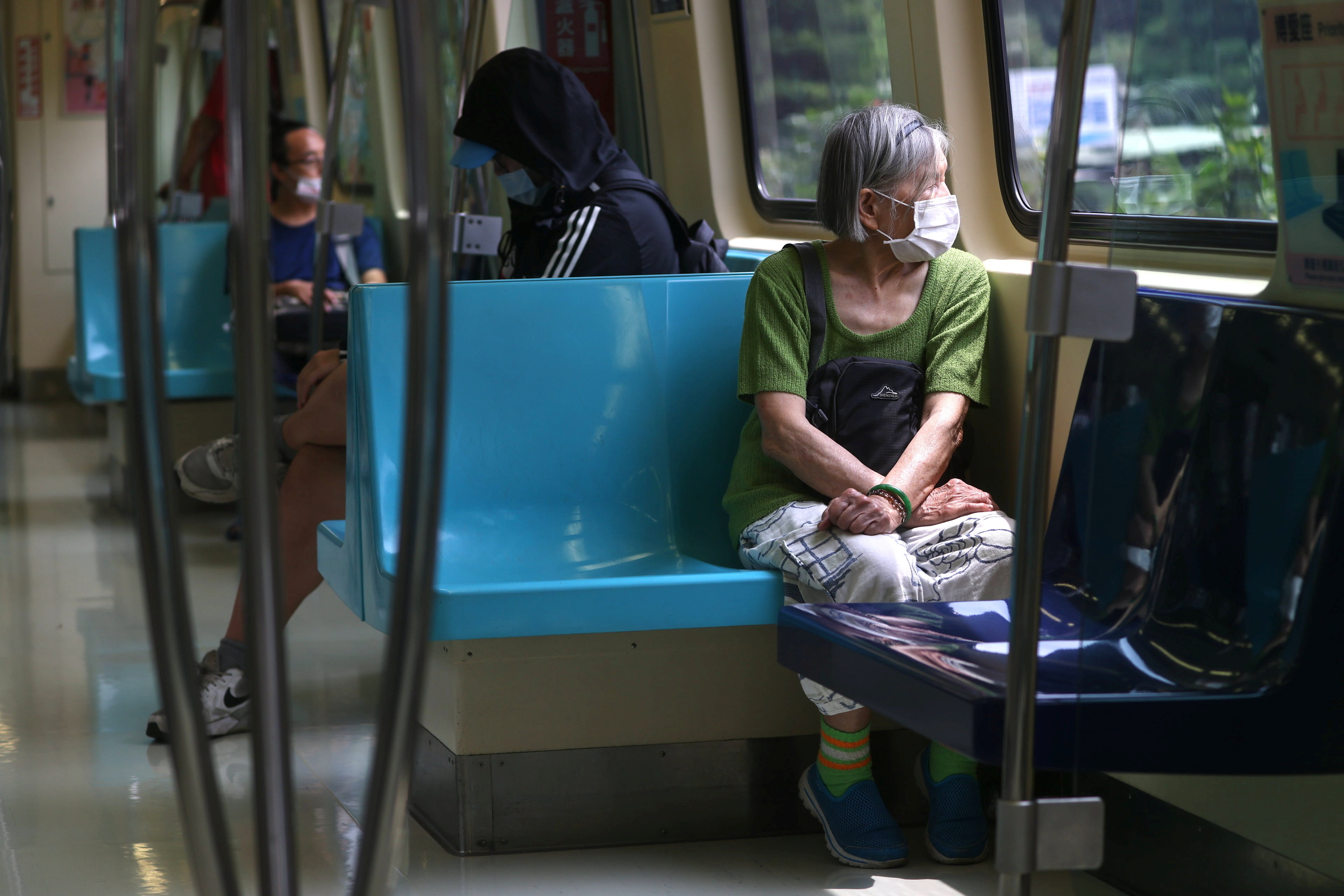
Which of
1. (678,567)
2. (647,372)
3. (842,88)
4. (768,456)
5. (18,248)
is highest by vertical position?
(18,248)

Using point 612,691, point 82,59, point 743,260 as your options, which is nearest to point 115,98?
point 612,691

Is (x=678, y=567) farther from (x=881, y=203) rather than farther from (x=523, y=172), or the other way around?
(x=523, y=172)

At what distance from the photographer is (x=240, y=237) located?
87cm

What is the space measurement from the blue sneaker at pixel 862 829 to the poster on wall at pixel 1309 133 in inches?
48.7

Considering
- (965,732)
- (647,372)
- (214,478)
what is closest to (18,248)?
(214,478)

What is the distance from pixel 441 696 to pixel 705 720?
0.47 metres

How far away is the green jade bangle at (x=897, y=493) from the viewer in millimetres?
2609

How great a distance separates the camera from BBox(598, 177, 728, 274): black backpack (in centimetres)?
346

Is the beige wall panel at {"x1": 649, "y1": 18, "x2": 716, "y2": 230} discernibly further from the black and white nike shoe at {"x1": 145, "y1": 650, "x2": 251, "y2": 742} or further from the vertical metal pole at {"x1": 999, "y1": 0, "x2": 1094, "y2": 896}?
the vertical metal pole at {"x1": 999, "y1": 0, "x2": 1094, "y2": 896}

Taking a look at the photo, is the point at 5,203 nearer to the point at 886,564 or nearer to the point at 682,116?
the point at 886,564

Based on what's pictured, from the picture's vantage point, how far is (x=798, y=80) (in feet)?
14.7

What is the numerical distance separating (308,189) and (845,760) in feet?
15.8

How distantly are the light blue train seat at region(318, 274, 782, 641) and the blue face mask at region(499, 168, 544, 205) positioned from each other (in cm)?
67

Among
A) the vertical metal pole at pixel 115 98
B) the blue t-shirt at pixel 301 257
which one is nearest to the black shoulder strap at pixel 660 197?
the vertical metal pole at pixel 115 98
